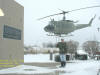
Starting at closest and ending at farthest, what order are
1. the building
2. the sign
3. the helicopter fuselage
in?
1. the building
2. the sign
3. the helicopter fuselage

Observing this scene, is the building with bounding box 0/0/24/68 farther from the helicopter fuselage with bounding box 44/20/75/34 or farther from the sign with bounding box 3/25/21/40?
the helicopter fuselage with bounding box 44/20/75/34

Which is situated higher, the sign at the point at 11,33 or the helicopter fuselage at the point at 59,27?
the helicopter fuselage at the point at 59,27

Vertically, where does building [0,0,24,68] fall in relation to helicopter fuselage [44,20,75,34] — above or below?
below

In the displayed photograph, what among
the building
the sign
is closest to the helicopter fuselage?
the building

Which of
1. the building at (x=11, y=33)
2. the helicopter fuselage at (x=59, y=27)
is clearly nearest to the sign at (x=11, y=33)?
the building at (x=11, y=33)

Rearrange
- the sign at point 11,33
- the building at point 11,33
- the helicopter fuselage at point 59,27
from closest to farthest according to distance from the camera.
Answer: the building at point 11,33 → the sign at point 11,33 → the helicopter fuselage at point 59,27

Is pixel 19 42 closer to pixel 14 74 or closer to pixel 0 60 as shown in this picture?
pixel 0 60

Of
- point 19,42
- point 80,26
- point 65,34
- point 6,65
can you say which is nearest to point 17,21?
point 19,42

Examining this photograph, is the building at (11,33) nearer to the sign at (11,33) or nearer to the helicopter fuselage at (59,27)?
the sign at (11,33)

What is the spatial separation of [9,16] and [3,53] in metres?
2.55

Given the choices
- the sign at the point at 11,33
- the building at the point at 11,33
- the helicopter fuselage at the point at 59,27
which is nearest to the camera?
the building at the point at 11,33

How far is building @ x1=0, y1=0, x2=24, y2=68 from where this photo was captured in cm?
1094

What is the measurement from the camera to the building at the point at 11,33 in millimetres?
10938

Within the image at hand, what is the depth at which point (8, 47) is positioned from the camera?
11.5m
